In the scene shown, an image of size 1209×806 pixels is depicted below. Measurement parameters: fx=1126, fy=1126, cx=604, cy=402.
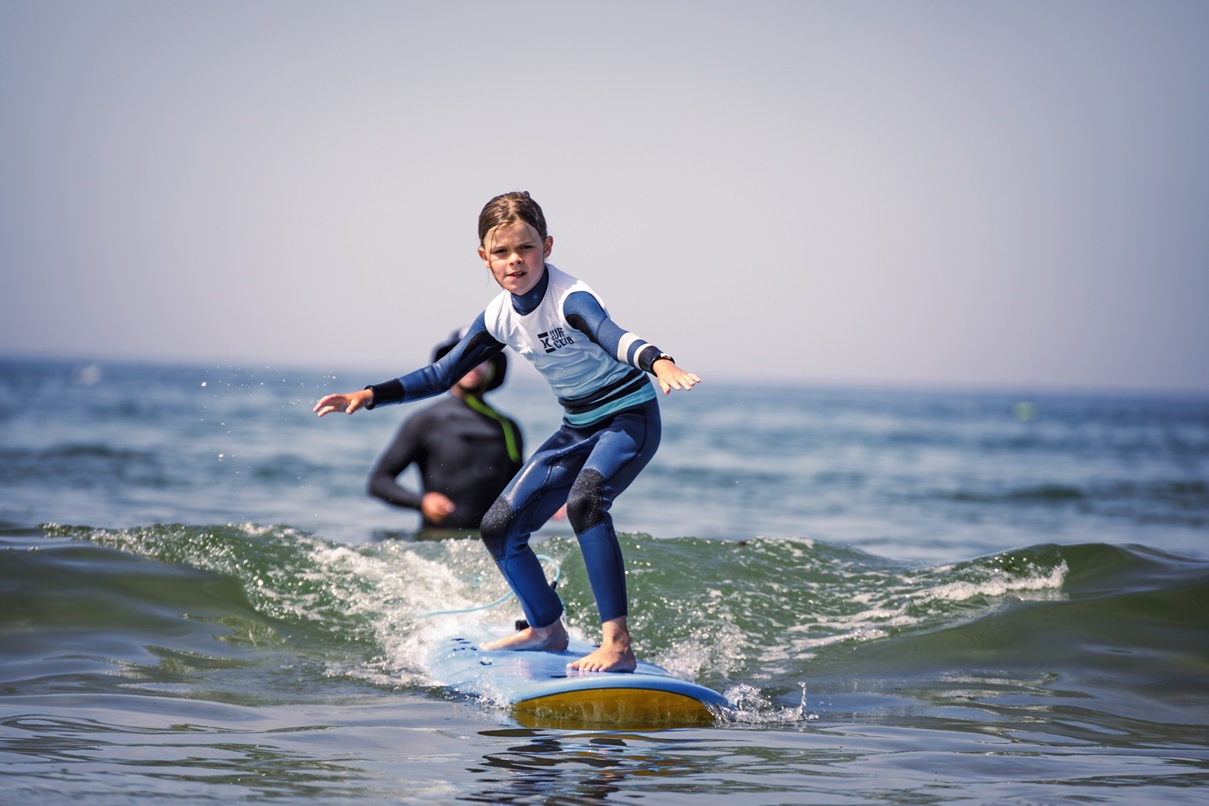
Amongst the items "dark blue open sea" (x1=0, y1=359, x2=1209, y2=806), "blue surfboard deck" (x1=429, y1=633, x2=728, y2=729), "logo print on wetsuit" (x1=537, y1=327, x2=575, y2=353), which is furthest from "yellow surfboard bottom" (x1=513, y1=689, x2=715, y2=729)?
"logo print on wetsuit" (x1=537, y1=327, x2=575, y2=353)

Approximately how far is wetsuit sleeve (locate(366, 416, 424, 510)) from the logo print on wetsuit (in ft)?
12.9

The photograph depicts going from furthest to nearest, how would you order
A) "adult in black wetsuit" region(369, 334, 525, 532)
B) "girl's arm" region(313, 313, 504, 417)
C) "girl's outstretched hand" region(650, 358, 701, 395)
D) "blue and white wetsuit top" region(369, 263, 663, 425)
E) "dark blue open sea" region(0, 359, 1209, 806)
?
1. "adult in black wetsuit" region(369, 334, 525, 532)
2. "girl's arm" region(313, 313, 504, 417)
3. "blue and white wetsuit top" region(369, 263, 663, 425)
4. "girl's outstretched hand" region(650, 358, 701, 395)
5. "dark blue open sea" region(0, 359, 1209, 806)

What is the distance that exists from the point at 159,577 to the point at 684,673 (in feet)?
11.9

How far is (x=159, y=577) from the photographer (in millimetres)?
7371

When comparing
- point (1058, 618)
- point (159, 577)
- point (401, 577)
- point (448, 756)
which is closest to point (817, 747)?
point (448, 756)

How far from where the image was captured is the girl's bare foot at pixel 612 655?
4898 millimetres

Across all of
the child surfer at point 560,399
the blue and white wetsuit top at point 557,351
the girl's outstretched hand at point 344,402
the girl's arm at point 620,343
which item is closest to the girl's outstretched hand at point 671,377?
the girl's arm at point 620,343

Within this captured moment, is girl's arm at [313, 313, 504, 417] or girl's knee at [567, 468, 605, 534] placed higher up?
girl's arm at [313, 313, 504, 417]

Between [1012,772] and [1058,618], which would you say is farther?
[1058,618]

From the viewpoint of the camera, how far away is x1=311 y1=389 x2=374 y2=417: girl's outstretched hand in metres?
4.99

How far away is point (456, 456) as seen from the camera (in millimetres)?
8727

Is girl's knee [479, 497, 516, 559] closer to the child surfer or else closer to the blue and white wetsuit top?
the child surfer

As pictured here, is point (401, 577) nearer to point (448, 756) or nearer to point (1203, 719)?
point (448, 756)

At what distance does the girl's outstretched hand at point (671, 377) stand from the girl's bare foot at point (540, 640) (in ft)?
5.88
